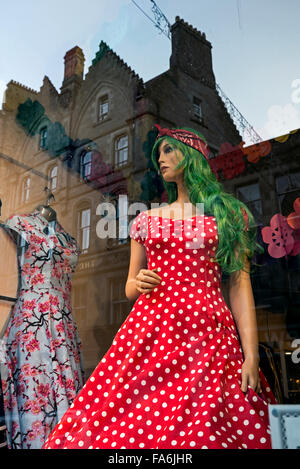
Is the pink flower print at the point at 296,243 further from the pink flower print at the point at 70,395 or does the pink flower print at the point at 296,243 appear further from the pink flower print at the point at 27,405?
the pink flower print at the point at 27,405

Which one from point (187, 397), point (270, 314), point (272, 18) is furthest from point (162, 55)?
point (187, 397)

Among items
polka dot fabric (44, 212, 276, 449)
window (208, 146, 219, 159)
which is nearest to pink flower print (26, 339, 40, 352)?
polka dot fabric (44, 212, 276, 449)

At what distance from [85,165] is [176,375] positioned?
2016mm

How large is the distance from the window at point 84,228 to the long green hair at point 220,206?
0.83m

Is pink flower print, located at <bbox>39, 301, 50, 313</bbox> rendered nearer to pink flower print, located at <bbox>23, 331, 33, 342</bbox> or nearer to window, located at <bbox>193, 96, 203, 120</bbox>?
pink flower print, located at <bbox>23, 331, 33, 342</bbox>

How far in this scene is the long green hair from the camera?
209cm

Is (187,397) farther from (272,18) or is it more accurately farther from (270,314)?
(272,18)

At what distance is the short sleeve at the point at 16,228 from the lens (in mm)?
2711

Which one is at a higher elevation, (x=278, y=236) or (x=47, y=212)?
(x=47, y=212)

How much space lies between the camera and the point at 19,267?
107 inches

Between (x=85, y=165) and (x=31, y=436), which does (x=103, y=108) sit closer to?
(x=85, y=165)

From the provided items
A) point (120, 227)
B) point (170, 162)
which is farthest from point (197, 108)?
point (120, 227)

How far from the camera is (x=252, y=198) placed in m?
2.49

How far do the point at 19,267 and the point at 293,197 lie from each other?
164cm
